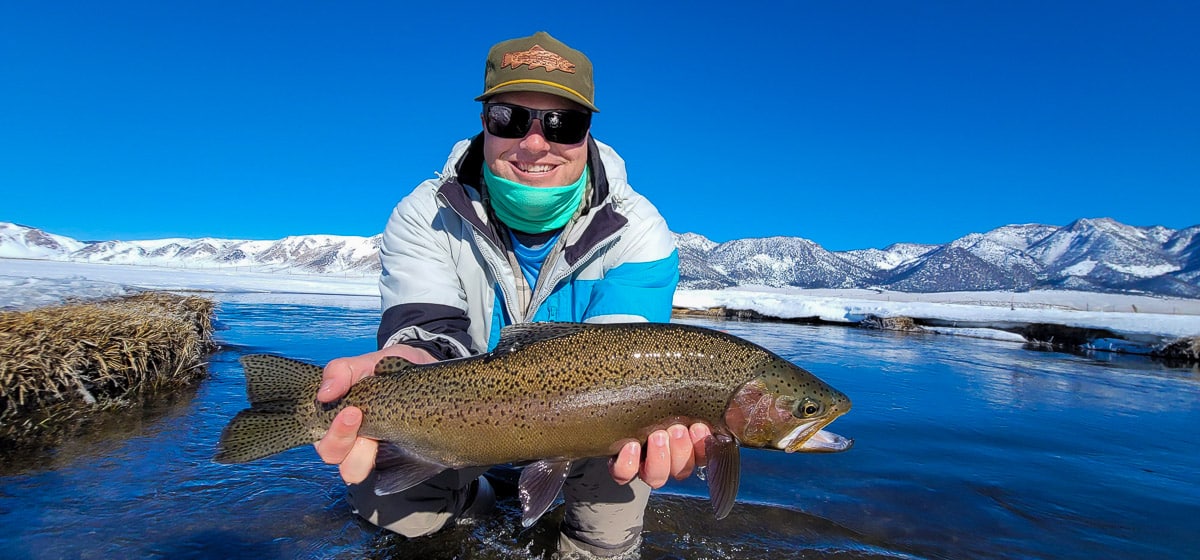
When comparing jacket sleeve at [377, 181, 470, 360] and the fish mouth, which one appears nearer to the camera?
the fish mouth

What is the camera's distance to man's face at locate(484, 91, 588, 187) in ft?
12.3

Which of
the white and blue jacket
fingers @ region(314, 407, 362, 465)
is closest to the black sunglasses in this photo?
the white and blue jacket

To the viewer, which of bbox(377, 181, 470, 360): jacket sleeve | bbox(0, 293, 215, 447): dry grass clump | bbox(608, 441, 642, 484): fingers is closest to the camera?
bbox(608, 441, 642, 484): fingers

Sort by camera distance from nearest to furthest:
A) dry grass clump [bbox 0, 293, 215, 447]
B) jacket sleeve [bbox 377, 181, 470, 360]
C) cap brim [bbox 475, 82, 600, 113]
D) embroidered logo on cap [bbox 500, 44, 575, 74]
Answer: cap brim [bbox 475, 82, 600, 113]
embroidered logo on cap [bbox 500, 44, 575, 74]
jacket sleeve [bbox 377, 181, 470, 360]
dry grass clump [bbox 0, 293, 215, 447]

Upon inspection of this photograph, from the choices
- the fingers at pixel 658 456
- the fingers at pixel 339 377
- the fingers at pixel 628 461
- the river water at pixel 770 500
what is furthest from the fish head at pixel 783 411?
the fingers at pixel 339 377

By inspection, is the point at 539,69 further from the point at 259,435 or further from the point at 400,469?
the point at 259,435

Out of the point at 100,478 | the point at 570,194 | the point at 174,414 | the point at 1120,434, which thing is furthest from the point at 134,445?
the point at 1120,434

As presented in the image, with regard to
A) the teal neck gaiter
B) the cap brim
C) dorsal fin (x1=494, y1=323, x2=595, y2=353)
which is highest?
the cap brim

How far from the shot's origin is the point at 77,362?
617cm

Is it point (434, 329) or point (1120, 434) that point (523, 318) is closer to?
point (434, 329)

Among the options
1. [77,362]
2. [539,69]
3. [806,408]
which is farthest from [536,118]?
[77,362]

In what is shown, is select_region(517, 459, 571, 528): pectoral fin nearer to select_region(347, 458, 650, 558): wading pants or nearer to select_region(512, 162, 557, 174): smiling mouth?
select_region(347, 458, 650, 558): wading pants

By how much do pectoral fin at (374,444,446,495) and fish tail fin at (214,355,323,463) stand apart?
378 millimetres

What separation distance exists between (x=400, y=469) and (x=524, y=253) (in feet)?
5.89
